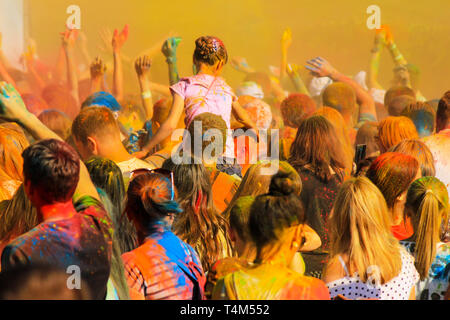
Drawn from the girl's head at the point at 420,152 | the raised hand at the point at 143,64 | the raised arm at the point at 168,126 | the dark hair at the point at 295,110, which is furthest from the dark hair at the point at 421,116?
the raised hand at the point at 143,64

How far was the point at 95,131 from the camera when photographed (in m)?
3.51

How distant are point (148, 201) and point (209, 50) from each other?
2.17 meters

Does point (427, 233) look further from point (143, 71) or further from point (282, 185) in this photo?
point (143, 71)

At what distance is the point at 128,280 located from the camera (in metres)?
2.25

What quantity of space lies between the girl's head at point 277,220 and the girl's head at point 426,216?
0.96 meters

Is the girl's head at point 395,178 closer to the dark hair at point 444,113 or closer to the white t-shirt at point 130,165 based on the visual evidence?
the white t-shirt at point 130,165

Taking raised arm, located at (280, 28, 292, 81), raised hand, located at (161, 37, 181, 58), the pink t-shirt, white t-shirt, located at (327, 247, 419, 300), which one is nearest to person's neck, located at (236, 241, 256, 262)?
A: white t-shirt, located at (327, 247, 419, 300)

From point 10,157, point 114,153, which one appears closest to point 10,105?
point 10,157

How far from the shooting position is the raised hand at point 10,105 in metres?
2.23

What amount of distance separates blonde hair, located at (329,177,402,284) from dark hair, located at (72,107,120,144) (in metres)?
1.46

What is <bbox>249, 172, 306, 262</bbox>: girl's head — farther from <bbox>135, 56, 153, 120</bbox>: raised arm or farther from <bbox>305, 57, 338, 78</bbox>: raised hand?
<bbox>305, 57, 338, 78</bbox>: raised hand

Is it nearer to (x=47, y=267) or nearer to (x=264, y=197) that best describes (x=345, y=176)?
(x=264, y=197)
